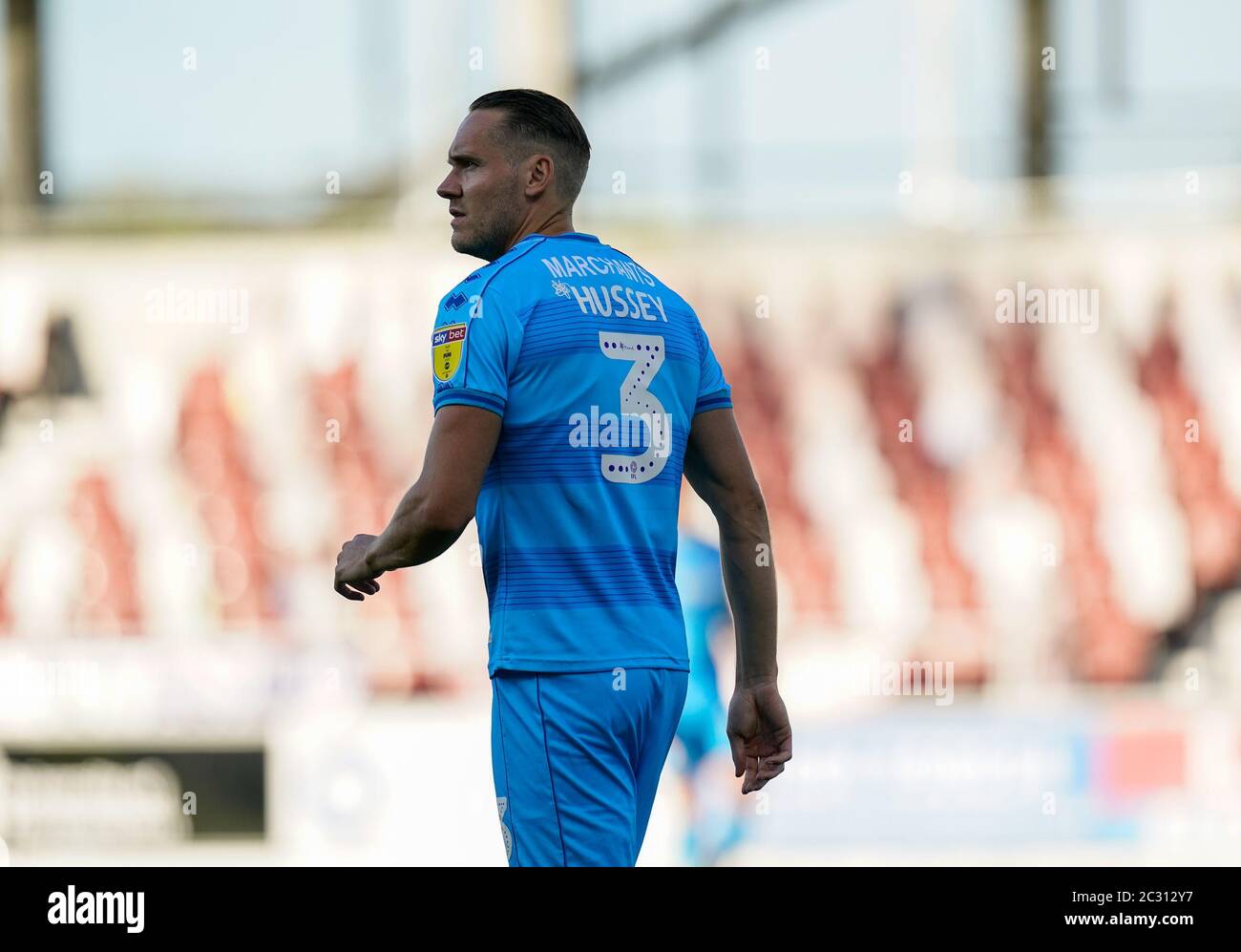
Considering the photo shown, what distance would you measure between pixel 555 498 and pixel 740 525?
378 mm

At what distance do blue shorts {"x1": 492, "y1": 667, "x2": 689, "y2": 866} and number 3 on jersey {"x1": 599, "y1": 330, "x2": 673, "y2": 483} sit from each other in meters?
0.31

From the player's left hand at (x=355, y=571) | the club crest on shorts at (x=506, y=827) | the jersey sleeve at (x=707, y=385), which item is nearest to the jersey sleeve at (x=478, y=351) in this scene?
the player's left hand at (x=355, y=571)

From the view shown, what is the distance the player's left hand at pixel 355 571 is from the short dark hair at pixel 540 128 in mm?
664

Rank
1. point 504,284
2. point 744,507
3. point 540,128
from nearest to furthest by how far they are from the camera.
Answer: point 504,284 → point 540,128 → point 744,507

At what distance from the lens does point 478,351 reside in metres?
2.65

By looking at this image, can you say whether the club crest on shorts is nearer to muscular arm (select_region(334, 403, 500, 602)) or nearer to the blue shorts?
the blue shorts

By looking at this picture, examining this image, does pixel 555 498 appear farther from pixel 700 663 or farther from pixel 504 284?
pixel 700 663

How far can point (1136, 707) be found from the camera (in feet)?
31.9

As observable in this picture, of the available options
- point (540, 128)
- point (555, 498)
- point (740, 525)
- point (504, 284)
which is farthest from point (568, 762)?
point (540, 128)

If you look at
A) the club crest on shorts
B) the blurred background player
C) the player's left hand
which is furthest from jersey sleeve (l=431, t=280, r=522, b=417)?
the blurred background player

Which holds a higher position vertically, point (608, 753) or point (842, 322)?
point (842, 322)
